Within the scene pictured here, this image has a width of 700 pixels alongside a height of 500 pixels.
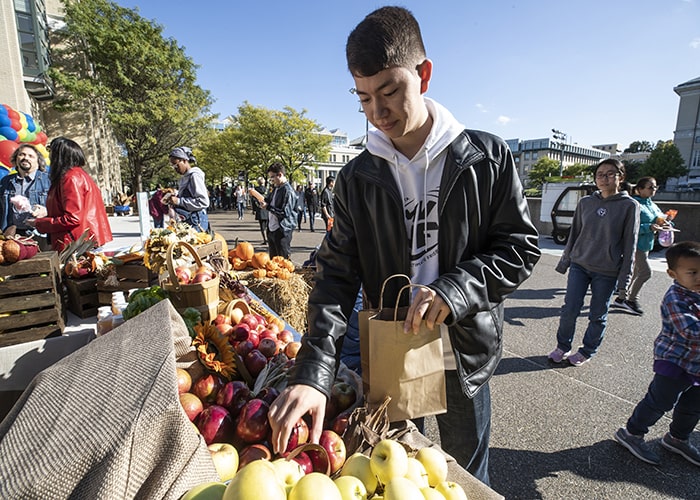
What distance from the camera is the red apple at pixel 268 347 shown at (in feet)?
6.26

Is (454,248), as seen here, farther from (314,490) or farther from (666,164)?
(666,164)

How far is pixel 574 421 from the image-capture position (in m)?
2.96

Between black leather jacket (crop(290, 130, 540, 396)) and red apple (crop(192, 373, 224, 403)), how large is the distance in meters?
0.49

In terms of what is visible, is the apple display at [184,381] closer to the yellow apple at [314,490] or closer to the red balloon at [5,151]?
the yellow apple at [314,490]

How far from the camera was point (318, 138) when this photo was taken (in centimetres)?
3366

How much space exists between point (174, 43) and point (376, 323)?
2945 cm

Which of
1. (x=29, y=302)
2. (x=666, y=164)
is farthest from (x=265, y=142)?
(x=666, y=164)

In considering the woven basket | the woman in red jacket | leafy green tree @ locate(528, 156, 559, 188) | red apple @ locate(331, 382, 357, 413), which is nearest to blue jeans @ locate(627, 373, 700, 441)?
red apple @ locate(331, 382, 357, 413)

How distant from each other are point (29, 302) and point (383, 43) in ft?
9.57

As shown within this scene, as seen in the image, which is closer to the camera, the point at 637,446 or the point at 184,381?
the point at 184,381

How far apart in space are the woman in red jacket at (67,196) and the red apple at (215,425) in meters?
3.07

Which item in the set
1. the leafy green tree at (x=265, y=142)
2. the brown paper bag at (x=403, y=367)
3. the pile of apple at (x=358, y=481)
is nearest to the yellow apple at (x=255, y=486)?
the pile of apple at (x=358, y=481)

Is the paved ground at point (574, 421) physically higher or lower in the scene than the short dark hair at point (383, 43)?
lower

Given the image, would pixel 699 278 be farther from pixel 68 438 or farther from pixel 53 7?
pixel 53 7
